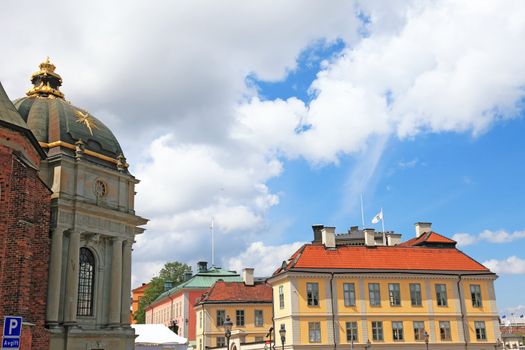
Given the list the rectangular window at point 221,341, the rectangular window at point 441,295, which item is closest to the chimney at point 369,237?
the rectangular window at point 441,295

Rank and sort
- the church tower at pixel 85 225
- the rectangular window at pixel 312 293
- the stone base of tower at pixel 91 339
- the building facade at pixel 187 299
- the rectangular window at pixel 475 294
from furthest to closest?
the building facade at pixel 187 299 → the rectangular window at pixel 475 294 → the rectangular window at pixel 312 293 → the church tower at pixel 85 225 → the stone base of tower at pixel 91 339

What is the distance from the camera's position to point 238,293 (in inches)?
2549

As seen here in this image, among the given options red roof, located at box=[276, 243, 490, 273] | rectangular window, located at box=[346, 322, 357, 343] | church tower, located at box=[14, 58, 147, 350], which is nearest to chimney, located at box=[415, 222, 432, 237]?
red roof, located at box=[276, 243, 490, 273]

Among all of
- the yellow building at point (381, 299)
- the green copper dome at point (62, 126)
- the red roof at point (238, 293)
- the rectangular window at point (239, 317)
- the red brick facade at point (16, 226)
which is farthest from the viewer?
the red roof at point (238, 293)

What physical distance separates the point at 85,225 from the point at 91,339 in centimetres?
709

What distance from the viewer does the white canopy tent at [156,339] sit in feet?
149

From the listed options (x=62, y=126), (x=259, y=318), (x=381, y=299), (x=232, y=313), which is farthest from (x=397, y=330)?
(x=62, y=126)

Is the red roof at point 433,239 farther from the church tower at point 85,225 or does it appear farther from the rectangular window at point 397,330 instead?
the church tower at point 85,225

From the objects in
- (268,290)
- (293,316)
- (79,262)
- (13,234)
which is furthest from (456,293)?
(13,234)

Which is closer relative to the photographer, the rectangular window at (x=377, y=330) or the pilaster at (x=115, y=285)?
the pilaster at (x=115, y=285)

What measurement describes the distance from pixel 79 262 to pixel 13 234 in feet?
52.9

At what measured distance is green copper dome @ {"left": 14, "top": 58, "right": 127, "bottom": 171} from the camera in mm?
37625

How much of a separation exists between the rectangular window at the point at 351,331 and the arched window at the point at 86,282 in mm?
21023

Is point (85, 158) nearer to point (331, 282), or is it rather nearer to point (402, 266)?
point (331, 282)
